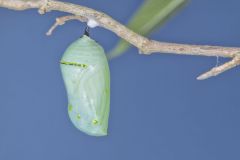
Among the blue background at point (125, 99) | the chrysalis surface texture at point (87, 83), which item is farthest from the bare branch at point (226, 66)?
the blue background at point (125, 99)

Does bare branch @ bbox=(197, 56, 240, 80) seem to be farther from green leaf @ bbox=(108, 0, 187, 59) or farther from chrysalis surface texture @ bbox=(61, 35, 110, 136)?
chrysalis surface texture @ bbox=(61, 35, 110, 136)

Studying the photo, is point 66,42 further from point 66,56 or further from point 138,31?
point 138,31

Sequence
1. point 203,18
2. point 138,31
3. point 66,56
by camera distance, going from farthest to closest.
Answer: point 203,18, point 66,56, point 138,31

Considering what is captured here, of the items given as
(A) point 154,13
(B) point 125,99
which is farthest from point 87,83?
(B) point 125,99

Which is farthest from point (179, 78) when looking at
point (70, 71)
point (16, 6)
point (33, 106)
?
point (16, 6)

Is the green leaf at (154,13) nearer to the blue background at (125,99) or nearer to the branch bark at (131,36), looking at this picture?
the branch bark at (131,36)

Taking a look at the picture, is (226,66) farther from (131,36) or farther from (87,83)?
(87,83)

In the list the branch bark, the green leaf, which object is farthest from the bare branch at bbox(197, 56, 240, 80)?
the green leaf
